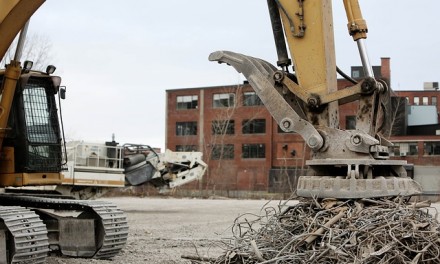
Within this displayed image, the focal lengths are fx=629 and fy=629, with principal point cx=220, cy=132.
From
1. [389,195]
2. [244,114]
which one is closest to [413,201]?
[389,195]

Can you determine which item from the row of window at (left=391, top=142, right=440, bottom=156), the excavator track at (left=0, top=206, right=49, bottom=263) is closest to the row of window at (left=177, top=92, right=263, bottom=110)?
the row of window at (left=391, top=142, right=440, bottom=156)

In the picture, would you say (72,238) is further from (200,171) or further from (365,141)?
(200,171)

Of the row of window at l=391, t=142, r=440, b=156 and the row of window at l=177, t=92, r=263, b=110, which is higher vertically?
the row of window at l=177, t=92, r=263, b=110

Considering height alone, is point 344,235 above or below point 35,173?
below

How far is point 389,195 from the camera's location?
5008mm

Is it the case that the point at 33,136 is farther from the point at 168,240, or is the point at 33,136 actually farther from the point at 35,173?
the point at 168,240

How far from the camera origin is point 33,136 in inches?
340

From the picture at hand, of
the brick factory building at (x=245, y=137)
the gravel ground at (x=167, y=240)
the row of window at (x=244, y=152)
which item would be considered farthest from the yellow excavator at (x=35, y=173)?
the row of window at (x=244, y=152)

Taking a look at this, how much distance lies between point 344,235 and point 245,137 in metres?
51.9

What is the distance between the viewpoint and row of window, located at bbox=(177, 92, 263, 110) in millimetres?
55450

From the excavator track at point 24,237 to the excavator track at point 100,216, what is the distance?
1293 mm

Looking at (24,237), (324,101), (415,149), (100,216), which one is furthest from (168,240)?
(415,149)

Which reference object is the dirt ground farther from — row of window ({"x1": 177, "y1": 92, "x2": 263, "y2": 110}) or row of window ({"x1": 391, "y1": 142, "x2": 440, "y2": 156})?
row of window ({"x1": 177, "y1": 92, "x2": 263, "y2": 110})

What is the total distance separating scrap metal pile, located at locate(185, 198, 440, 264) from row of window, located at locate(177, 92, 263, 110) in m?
48.2
